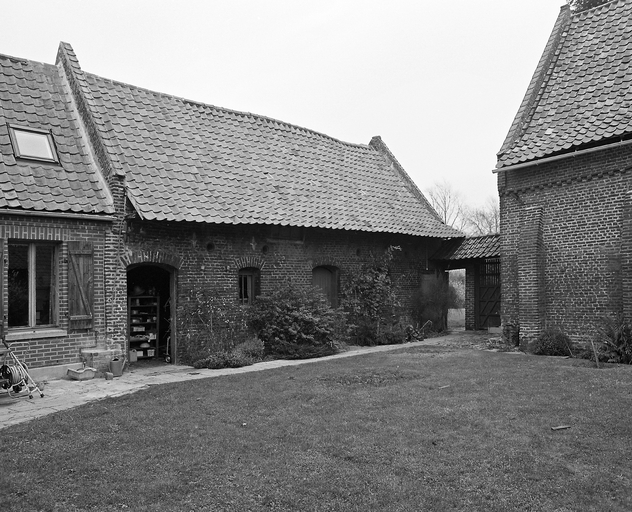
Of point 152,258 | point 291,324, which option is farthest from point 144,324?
point 291,324

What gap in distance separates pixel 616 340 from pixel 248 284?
27.4 ft

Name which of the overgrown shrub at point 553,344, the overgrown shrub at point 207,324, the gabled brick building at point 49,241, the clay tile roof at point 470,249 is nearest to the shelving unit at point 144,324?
the overgrown shrub at point 207,324

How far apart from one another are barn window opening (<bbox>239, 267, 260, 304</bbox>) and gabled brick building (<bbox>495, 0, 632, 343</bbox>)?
6334 millimetres

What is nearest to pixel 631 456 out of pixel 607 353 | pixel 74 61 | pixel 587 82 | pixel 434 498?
pixel 434 498

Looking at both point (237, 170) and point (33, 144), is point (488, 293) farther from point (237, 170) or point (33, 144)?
point (33, 144)

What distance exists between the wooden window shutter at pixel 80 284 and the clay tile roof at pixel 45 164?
77 centimetres

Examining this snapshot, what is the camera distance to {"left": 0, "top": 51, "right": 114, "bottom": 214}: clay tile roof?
10.3 metres

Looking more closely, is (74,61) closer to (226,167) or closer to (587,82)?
(226,167)

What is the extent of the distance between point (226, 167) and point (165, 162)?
180cm

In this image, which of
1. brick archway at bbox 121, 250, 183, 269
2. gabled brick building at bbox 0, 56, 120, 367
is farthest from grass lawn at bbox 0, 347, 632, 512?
brick archway at bbox 121, 250, 183, 269

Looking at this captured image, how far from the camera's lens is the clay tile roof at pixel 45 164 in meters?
10.3

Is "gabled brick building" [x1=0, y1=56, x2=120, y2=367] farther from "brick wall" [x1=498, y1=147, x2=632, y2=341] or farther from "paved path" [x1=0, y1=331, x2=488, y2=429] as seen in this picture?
"brick wall" [x1=498, y1=147, x2=632, y2=341]

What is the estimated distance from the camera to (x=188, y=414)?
757 cm

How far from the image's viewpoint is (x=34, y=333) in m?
10.1
